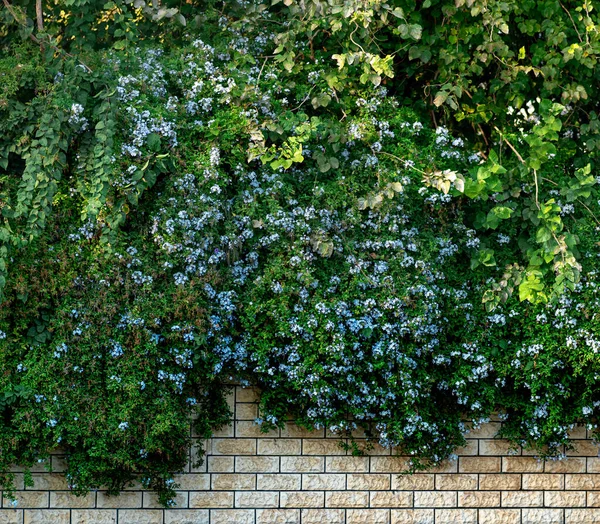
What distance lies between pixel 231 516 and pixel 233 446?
448 millimetres

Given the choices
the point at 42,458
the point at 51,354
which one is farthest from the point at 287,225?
the point at 42,458

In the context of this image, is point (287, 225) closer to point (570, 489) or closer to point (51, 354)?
point (51, 354)

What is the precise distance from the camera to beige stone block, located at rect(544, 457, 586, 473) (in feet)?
20.7

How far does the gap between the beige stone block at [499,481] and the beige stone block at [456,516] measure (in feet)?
0.61

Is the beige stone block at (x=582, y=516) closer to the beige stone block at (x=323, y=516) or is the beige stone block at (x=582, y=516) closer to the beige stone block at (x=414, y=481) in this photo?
the beige stone block at (x=414, y=481)

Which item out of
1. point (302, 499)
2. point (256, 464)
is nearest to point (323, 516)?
point (302, 499)

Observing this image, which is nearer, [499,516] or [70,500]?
[70,500]

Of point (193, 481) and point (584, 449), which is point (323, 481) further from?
point (584, 449)

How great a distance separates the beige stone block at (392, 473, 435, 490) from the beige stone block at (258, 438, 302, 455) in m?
0.68

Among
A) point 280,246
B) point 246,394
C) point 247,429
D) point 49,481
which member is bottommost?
point 49,481

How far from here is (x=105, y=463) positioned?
5547 millimetres

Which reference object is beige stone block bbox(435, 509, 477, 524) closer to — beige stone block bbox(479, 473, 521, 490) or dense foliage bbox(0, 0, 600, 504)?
beige stone block bbox(479, 473, 521, 490)

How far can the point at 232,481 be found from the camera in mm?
5973

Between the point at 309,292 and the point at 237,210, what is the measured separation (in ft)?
2.29
